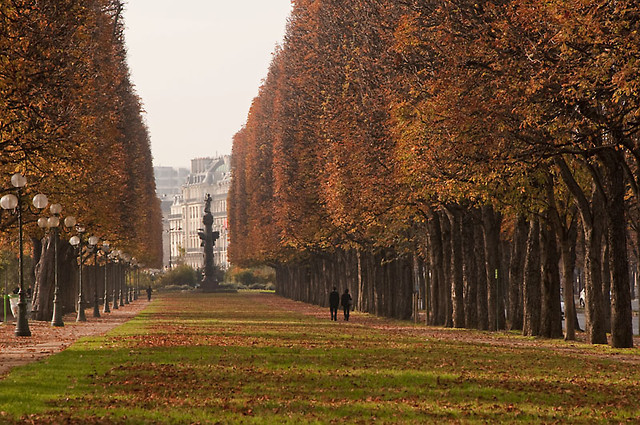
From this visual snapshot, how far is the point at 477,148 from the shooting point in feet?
104

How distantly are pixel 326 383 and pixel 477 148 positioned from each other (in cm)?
1214

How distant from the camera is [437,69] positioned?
36469 mm

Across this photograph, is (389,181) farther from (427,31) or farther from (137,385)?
(137,385)

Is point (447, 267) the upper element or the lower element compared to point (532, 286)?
upper

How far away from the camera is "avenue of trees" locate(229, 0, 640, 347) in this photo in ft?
88.7

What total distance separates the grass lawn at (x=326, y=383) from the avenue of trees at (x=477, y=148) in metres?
3.93

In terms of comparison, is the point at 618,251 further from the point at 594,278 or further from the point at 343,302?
the point at 343,302

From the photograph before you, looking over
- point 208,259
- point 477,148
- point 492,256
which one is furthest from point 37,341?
point 208,259

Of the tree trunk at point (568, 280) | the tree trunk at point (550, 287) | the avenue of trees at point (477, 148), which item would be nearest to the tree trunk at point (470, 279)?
the avenue of trees at point (477, 148)

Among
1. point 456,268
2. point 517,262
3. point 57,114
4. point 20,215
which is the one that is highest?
point 57,114

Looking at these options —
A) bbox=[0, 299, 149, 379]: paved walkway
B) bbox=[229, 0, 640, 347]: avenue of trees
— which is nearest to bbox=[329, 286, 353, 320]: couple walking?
bbox=[229, 0, 640, 347]: avenue of trees

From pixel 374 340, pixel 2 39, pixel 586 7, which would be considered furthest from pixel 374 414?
pixel 374 340

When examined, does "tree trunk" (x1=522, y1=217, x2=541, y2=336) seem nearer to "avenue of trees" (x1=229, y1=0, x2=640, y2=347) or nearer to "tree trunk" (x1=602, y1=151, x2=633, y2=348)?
"avenue of trees" (x1=229, y1=0, x2=640, y2=347)

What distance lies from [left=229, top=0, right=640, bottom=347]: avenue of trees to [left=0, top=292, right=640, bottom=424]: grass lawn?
393 centimetres
